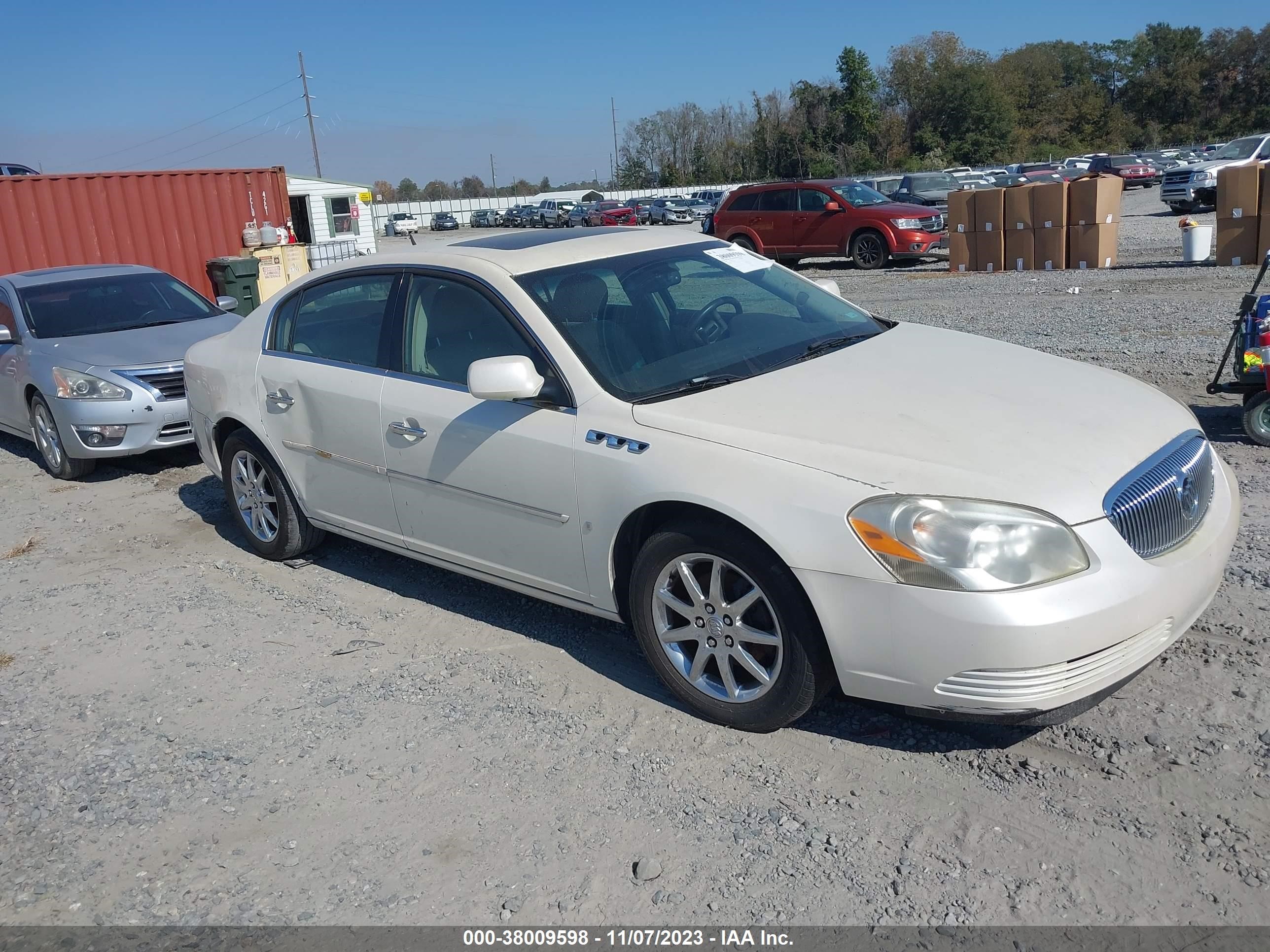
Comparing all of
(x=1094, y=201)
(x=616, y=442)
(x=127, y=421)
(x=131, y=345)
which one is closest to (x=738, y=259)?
(x=616, y=442)

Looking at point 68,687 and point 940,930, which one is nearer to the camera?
point 940,930

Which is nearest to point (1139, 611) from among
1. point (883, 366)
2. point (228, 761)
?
point (883, 366)

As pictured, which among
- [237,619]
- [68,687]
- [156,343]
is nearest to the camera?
[68,687]

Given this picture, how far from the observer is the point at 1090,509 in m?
3.10

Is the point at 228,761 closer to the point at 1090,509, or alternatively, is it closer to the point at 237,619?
the point at 237,619

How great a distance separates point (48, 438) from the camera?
26.7ft

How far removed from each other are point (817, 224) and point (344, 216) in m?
30.5

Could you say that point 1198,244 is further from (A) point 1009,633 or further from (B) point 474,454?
(A) point 1009,633

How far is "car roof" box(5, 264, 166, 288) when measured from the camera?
357 inches

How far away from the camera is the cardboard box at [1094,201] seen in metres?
16.6

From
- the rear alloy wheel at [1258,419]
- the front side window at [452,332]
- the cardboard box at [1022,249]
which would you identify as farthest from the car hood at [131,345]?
the cardboard box at [1022,249]

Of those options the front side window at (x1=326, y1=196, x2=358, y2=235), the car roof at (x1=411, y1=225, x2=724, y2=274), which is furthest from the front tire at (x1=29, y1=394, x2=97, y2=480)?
the front side window at (x1=326, y1=196, x2=358, y2=235)

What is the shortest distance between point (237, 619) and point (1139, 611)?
12.8 feet

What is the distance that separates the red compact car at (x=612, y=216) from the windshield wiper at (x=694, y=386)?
138ft
